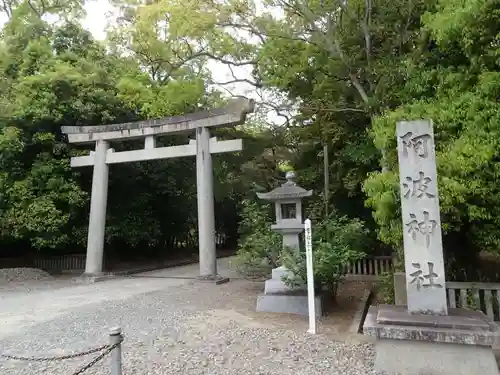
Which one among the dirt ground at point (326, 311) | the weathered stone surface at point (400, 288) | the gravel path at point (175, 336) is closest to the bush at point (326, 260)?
the dirt ground at point (326, 311)

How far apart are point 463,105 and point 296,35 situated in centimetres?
660

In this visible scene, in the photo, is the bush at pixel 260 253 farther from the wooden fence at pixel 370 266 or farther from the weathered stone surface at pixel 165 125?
the wooden fence at pixel 370 266

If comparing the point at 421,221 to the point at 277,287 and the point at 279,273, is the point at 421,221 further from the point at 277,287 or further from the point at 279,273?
the point at 277,287

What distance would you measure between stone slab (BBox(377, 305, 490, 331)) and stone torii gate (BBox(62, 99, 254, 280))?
7094 millimetres

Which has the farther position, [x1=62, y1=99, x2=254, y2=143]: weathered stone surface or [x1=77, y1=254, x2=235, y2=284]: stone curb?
[x1=77, y1=254, x2=235, y2=284]: stone curb

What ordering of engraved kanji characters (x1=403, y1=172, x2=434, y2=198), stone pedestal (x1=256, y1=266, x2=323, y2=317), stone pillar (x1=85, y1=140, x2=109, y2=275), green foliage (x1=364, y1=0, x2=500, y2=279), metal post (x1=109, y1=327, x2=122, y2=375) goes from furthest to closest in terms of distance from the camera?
stone pillar (x1=85, y1=140, x2=109, y2=275) < stone pedestal (x1=256, y1=266, x2=323, y2=317) < green foliage (x1=364, y1=0, x2=500, y2=279) < engraved kanji characters (x1=403, y1=172, x2=434, y2=198) < metal post (x1=109, y1=327, x2=122, y2=375)

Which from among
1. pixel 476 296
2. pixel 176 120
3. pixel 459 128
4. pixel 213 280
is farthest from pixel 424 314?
pixel 176 120

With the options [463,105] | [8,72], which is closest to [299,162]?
[463,105]

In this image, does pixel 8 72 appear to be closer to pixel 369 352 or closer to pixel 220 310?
pixel 220 310

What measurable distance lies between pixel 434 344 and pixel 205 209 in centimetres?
787

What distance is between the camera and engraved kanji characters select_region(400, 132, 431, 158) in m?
4.79

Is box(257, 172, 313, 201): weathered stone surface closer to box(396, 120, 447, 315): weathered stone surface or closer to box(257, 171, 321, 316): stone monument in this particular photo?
box(257, 171, 321, 316): stone monument

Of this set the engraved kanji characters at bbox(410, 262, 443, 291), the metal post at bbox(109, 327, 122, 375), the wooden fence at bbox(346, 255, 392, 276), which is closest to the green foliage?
the engraved kanji characters at bbox(410, 262, 443, 291)

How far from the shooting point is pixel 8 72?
46.6ft
